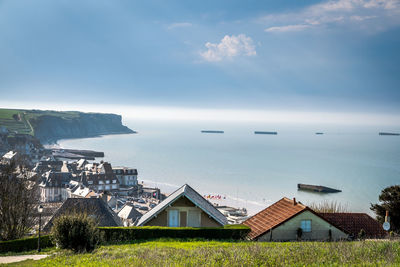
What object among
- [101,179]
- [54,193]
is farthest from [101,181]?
[54,193]

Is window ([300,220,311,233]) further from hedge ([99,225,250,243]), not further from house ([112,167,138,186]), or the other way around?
house ([112,167,138,186])

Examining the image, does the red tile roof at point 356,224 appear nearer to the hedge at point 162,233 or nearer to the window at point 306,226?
the window at point 306,226

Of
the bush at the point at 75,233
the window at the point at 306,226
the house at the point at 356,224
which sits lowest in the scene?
the house at the point at 356,224

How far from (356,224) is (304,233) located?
Result: 6.23 m

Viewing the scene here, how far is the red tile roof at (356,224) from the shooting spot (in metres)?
22.2

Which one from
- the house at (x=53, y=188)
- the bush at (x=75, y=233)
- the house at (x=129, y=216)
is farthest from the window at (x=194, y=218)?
the house at (x=53, y=188)

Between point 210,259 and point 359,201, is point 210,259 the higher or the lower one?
the higher one

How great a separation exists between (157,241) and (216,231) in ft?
10.6

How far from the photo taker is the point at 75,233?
13352mm

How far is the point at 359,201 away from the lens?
7344 cm

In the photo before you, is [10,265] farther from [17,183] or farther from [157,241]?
[17,183]

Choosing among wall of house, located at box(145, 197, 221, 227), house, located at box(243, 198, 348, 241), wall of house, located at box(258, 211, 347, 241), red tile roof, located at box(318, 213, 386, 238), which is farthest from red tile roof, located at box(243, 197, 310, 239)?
red tile roof, located at box(318, 213, 386, 238)

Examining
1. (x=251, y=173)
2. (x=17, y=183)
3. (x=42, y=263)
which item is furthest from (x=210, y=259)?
(x=251, y=173)

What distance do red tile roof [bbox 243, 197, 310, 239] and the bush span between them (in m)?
9.08
